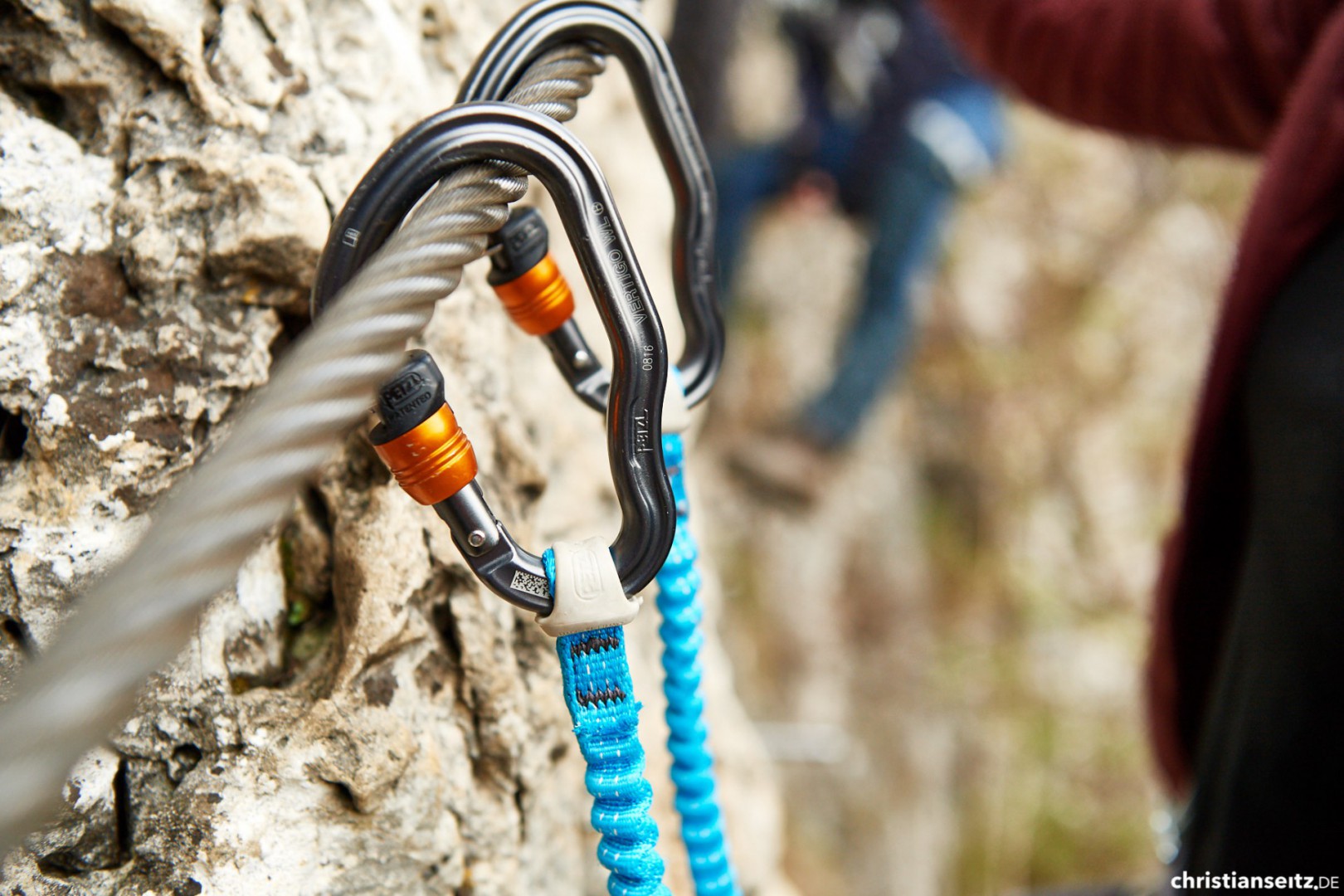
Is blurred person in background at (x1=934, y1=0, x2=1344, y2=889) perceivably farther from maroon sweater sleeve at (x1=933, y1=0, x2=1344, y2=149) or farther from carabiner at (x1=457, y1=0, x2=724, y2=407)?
carabiner at (x1=457, y1=0, x2=724, y2=407)

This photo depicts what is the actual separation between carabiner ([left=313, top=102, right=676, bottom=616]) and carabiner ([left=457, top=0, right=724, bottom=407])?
0.21 ft

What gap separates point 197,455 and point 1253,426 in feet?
2.64

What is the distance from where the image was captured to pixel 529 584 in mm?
412

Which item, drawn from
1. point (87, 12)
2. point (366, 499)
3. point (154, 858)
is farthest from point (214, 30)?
point (154, 858)

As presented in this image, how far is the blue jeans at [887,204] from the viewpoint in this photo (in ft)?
6.48

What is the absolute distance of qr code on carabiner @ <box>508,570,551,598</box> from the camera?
0.41 metres

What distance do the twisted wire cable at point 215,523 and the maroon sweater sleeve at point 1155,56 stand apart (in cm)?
83

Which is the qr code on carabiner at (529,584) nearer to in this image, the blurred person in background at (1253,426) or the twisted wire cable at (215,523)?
the twisted wire cable at (215,523)

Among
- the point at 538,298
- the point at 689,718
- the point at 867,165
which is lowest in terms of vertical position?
the point at 689,718

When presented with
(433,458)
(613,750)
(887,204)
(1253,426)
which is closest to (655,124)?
(433,458)

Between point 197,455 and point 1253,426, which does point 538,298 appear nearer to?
point 197,455

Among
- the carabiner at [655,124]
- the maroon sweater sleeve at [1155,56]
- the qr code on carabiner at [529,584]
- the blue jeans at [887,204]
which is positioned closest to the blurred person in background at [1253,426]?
the maroon sweater sleeve at [1155,56]

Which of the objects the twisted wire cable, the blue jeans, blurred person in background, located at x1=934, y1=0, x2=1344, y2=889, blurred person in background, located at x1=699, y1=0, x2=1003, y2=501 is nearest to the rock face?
the twisted wire cable

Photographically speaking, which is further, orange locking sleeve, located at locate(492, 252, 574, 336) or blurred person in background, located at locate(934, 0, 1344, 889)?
blurred person in background, located at locate(934, 0, 1344, 889)
